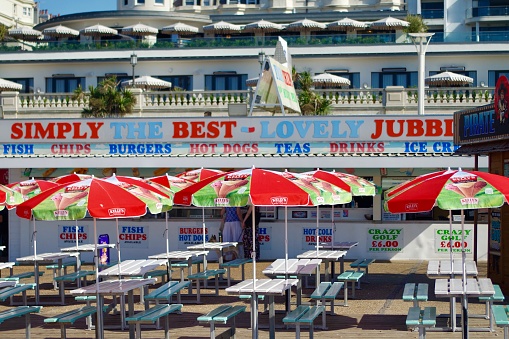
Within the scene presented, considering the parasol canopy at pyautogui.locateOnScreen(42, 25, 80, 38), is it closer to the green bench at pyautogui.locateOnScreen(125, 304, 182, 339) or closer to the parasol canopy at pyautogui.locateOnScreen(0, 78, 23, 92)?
the parasol canopy at pyautogui.locateOnScreen(0, 78, 23, 92)

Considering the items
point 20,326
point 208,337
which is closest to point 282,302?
point 208,337

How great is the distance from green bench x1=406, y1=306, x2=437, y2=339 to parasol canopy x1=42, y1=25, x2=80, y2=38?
54.8 meters

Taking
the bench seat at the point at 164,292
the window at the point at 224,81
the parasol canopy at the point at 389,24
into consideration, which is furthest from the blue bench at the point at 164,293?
the parasol canopy at the point at 389,24

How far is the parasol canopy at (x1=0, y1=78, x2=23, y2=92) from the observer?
51.8 meters

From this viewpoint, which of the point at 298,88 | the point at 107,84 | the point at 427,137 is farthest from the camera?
the point at 107,84

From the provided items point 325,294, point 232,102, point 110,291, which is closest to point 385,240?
point 325,294

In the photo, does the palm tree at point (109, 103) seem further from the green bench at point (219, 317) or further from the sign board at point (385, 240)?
the green bench at point (219, 317)

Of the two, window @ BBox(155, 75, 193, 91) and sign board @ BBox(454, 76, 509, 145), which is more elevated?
window @ BBox(155, 75, 193, 91)

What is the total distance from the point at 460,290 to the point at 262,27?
52.6 meters

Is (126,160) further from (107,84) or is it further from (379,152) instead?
(107,84)

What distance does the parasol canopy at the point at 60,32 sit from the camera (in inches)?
2544

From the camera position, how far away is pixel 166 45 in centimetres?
5759

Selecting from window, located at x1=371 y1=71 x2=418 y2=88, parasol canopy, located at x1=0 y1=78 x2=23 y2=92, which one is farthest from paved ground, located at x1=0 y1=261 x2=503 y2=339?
window, located at x1=371 y1=71 x2=418 y2=88

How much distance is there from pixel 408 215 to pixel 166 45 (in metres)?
35.4
